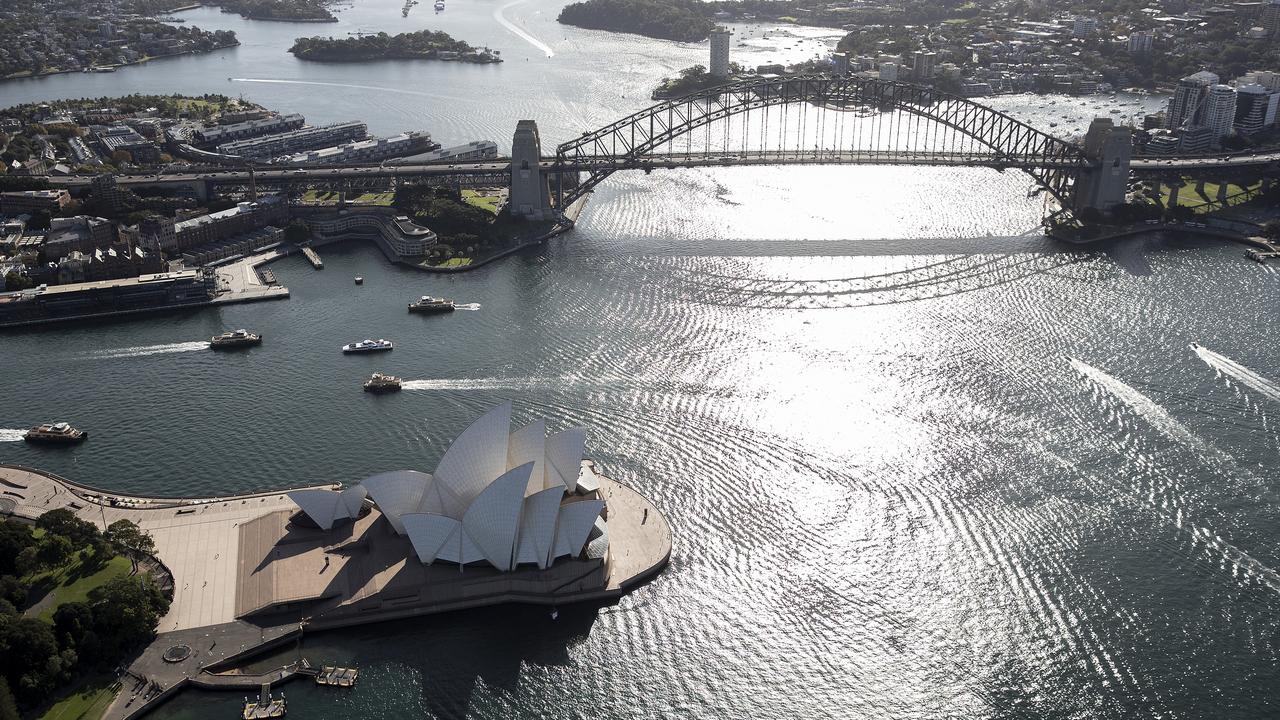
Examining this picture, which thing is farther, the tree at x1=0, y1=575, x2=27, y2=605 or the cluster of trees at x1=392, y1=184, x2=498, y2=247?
the cluster of trees at x1=392, y1=184, x2=498, y2=247

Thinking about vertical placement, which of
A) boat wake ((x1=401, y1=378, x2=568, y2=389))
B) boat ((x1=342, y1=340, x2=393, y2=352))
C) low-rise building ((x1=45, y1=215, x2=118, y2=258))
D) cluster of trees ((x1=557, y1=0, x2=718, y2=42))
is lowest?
boat wake ((x1=401, y1=378, x2=568, y2=389))

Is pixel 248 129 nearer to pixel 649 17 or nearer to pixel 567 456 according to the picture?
pixel 567 456

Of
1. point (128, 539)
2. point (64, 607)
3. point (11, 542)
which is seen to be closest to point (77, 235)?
point (11, 542)

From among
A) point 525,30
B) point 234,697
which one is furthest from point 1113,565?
point 525,30

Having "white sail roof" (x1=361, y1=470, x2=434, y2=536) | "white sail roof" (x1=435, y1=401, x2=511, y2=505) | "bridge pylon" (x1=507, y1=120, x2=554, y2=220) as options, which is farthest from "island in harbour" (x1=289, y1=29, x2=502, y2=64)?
"white sail roof" (x1=361, y1=470, x2=434, y2=536)

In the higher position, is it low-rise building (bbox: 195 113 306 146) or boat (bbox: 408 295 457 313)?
low-rise building (bbox: 195 113 306 146)

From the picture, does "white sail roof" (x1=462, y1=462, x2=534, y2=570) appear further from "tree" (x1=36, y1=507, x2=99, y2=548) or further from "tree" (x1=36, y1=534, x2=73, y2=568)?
"tree" (x1=36, y1=534, x2=73, y2=568)

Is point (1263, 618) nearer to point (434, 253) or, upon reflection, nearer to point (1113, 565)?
point (1113, 565)
